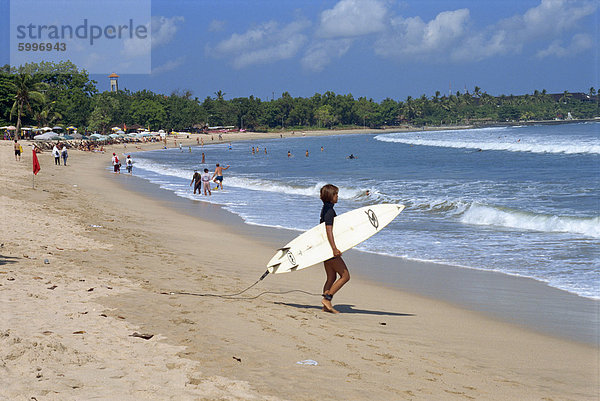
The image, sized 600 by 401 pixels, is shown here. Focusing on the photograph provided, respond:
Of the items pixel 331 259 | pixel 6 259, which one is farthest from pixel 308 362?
pixel 6 259

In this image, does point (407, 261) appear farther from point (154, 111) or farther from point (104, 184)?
point (154, 111)

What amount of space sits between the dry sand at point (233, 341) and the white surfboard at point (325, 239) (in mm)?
529

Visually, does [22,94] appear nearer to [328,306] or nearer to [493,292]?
[493,292]

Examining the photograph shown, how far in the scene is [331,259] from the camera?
7.37m

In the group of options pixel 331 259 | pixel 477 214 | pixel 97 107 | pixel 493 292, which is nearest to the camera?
pixel 331 259

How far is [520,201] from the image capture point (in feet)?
66.6

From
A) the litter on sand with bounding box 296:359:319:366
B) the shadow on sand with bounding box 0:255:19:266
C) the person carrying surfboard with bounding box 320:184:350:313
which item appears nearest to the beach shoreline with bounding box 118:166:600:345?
the person carrying surfboard with bounding box 320:184:350:313

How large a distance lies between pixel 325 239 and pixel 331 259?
406 millimetres

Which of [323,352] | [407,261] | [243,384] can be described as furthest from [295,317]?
[407,261]

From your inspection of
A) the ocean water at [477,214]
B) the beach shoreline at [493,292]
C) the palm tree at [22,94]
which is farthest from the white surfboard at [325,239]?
the palm tree at [22,94]

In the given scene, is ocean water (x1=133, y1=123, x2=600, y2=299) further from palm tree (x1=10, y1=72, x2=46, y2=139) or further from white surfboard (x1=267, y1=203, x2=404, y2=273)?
palm tree (x1=10, y1=72, x2=46, y2=139)

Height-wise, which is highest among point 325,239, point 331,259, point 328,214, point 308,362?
point 328,214

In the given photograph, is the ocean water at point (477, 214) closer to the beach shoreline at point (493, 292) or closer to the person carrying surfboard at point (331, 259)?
the beach shoreline at point (493, 292)

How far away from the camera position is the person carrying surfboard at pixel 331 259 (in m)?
7.05
